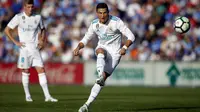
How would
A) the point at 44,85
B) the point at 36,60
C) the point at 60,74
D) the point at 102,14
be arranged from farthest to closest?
1. the point at 60,74
2. the point at 36,60
3. the point at 44,85
4. the point at 102,14

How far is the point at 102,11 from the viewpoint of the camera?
14.0m

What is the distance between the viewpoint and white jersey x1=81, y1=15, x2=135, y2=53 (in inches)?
565

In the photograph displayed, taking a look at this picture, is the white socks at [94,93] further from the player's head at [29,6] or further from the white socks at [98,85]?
the player's head at [29,6]

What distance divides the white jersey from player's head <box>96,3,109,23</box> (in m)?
0.20

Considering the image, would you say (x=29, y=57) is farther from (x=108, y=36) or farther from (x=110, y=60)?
(x=110, y=60)

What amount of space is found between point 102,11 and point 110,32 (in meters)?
0.71

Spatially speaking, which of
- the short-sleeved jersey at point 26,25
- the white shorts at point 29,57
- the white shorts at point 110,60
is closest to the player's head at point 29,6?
the short-sleeved jersey at point 26,25

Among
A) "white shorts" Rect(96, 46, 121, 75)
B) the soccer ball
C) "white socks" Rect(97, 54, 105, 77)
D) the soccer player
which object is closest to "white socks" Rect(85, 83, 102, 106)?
"white socks" Rect(97, 54, 105, 77)

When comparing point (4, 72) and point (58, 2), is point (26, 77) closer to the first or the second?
point (4, 72)

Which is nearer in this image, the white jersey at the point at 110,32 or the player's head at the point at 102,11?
the player's head at the point at 102,11

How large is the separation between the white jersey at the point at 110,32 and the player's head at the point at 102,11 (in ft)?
0.64

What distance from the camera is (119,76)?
2886cm

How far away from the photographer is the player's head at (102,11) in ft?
45.9

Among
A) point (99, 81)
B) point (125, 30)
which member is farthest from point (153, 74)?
point (99, 81)
